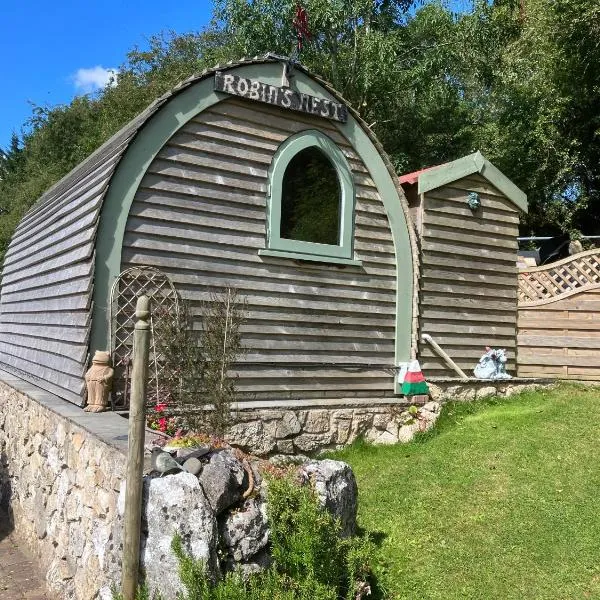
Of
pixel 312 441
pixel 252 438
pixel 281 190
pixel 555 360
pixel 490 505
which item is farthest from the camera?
pixel 555 360

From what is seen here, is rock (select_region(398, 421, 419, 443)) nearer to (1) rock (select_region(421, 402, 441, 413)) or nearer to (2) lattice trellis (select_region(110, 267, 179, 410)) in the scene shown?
(1) rock (select_region(421, 402, 441, 413))

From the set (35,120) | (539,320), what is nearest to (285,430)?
(539,320)

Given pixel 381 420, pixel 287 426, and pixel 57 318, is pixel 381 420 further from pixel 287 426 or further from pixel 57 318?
pixel 57 318

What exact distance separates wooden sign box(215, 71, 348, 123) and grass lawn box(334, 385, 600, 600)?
4444 mm

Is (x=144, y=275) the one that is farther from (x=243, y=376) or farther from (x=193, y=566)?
(x=193, y=566)

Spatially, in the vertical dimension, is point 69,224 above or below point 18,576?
above

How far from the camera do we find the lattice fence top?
10586 millimetres

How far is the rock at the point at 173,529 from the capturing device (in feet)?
11.3

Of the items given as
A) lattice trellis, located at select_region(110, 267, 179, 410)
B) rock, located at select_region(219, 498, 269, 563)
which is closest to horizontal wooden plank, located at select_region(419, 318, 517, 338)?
lattice trellis, located at select_region(110, 267, 179, 410)

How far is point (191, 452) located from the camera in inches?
154

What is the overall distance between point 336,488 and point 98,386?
10.0ft

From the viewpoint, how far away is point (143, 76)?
29.7 m

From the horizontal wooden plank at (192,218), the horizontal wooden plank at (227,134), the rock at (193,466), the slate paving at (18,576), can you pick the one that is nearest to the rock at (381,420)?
the horizontal wooden plank at (192,218)

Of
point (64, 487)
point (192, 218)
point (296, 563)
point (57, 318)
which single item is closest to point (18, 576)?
point (64, 487)
